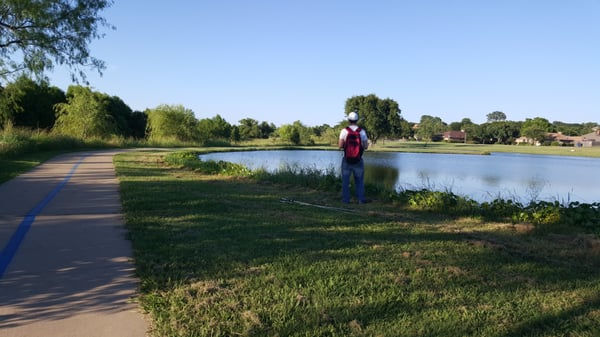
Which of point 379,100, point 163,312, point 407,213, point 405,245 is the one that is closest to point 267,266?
point 163,312

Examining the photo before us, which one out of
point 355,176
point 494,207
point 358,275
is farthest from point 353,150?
point 358,275

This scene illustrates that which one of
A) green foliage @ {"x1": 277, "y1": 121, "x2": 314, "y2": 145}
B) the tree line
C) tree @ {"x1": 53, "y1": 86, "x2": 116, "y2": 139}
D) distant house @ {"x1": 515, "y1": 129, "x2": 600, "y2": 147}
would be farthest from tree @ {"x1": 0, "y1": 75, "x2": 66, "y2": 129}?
distant house @ {"x1": 515, "y1": 129, "x2": 600, "y2": 147}

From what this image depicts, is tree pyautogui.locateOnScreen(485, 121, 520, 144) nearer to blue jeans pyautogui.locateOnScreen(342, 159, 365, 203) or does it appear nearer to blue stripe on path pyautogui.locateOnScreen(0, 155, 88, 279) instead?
blue jeans pyautogui.locateOnScreen(342, 159, 365, 203)

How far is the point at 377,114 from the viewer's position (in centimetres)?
6412

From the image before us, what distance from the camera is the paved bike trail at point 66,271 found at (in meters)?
3.36

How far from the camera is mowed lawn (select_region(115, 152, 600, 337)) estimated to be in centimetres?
339

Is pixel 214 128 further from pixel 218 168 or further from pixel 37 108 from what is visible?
pixel 218 168

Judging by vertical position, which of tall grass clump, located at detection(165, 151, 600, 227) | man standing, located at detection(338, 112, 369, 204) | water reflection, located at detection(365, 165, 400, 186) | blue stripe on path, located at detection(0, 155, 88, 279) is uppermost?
man standing, located at detection(338, 112, 369, 204)

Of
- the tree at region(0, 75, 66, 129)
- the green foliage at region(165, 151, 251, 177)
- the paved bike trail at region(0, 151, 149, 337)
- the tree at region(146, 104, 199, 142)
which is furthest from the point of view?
the tree at region(146, 104, 199, 142)

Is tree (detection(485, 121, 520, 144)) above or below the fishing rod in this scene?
above

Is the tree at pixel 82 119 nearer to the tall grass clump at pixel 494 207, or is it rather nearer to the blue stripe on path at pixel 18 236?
the blue stripe on path at pixel 18 236

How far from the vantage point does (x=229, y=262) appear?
15.8ft

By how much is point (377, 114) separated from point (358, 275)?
61588 mm

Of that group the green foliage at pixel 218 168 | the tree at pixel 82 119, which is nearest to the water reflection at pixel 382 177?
the green foliage at pixel 218 168
